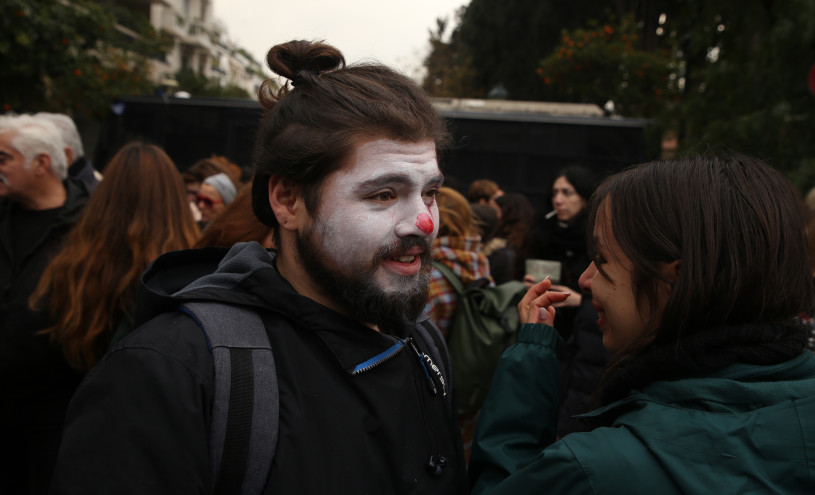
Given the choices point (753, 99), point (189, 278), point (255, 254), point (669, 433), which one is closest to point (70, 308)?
point (189, 278)

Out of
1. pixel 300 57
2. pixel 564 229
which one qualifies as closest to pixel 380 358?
pixel 300 57

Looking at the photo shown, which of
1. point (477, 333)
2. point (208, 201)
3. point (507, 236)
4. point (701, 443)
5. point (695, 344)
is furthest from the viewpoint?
point (507, 236)

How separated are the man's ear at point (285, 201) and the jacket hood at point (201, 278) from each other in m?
0.10

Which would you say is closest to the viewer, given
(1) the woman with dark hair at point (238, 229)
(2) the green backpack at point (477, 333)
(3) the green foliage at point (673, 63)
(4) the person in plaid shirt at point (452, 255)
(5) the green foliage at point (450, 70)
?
(1) the woman with dark hair at point (238, 229)

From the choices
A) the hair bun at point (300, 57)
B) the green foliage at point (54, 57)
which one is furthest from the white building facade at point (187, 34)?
the hair bun at point (300, 57)

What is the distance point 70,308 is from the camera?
257 cm

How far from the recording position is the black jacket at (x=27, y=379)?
258 centimetres

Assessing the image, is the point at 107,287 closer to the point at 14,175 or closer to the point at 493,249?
the point at 14,175

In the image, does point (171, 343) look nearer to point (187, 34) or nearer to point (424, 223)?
point (424, 223)

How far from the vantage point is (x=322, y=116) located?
1526mm

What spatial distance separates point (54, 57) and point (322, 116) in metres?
11.0

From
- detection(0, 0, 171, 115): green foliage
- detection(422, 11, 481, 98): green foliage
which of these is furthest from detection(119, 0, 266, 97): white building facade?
detection(0, 0, 171, 115): green foliage

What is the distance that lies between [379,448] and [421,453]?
14 centimetres

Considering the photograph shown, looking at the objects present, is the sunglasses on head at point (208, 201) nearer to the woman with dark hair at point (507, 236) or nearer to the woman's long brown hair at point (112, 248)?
the woman's long brown hair at point (112, 248)
